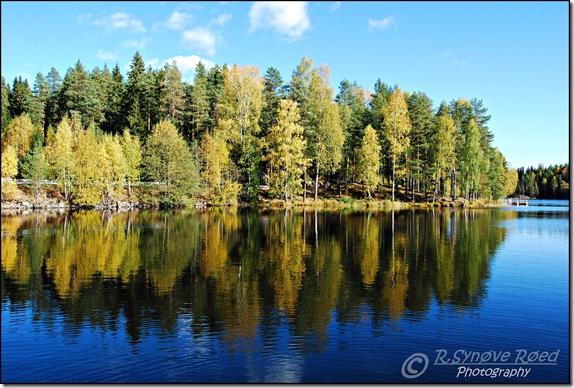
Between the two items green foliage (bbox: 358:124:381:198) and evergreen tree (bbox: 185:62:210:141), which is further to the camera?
evergreen tree (bbox: 185:62:210:141)

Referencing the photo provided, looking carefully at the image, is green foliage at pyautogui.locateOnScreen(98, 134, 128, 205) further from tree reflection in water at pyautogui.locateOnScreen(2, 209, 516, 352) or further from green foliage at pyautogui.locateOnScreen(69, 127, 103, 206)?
tree reflection in water at pyautogui.locateOnScreen(2, 209, 516, 352)

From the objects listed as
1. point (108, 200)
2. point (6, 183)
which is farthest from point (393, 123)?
point (6, 183)

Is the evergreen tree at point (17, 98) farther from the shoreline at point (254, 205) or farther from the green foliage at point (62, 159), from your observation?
the shoreline at point (254, 205)

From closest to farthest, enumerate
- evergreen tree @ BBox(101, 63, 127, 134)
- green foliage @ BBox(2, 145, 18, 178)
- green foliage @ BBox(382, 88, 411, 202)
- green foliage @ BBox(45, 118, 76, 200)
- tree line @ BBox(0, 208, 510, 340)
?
tree line @ BBox(0, 208, 510, 340) → green foliage @ BBox(2, 145, 18, 178) → green foliage @ BBox(45, 118, 76, 200) → green foliage @ BBox(382, 88, 411, 202) → evergreen tree @ BBox(101, 63, 127, 134)

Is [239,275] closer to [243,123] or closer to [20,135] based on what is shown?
[243,123]

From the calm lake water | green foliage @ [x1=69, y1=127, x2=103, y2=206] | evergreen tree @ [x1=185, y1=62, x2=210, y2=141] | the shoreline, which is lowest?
the calm lake water

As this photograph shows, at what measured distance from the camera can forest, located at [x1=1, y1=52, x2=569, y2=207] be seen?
66.7 m

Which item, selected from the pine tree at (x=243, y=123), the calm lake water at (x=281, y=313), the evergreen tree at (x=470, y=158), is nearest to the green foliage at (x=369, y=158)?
the evergreen tree at (x=470, y=158)

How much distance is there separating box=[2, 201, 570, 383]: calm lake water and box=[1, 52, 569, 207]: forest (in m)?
38.7

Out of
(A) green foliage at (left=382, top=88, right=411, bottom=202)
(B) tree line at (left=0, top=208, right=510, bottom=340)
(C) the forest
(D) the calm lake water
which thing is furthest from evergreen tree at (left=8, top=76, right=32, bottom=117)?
(D) the calm lake water

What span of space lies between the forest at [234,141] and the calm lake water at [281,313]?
38.7 m

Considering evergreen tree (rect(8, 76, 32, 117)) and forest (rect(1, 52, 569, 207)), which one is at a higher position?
evergreen tree (rect(8, 76, 32, 117))

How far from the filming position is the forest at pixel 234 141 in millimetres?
66688

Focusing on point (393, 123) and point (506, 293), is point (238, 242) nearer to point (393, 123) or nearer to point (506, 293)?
point (506, 293)
